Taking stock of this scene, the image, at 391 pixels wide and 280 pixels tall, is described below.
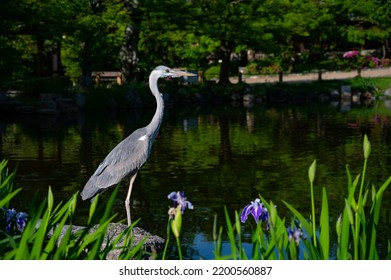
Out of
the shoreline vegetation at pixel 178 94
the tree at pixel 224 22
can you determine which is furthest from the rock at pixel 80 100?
the tree at pixel 224 22

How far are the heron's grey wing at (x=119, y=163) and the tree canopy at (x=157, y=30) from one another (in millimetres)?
22295

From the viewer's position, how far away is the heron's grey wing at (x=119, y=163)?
28.3 ft

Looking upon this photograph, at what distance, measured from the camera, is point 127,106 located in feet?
109

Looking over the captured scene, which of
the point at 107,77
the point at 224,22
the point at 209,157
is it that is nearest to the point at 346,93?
the point at 224,22

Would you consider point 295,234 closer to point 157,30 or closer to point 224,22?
point 157,30

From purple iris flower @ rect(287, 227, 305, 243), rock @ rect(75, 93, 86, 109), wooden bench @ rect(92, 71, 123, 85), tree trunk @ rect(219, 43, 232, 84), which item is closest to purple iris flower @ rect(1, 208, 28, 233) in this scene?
purple iris flower @ rect(287, 227, 305, 243)

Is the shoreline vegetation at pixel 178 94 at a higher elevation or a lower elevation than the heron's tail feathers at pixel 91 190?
lower

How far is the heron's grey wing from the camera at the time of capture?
8.62m

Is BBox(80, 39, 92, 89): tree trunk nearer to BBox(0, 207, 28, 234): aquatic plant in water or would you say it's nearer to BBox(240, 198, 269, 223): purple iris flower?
BBox(0, 207, 28, 234): aquatic plant in water

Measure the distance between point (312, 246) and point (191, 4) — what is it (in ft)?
111

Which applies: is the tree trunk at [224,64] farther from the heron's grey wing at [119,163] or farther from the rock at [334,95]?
the heron's grey wing at [119,163]

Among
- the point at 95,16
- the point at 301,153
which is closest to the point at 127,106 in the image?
the point at 95,16

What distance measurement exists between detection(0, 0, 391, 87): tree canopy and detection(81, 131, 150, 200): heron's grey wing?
22.3m

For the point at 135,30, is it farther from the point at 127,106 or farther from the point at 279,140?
the point at 279,140
